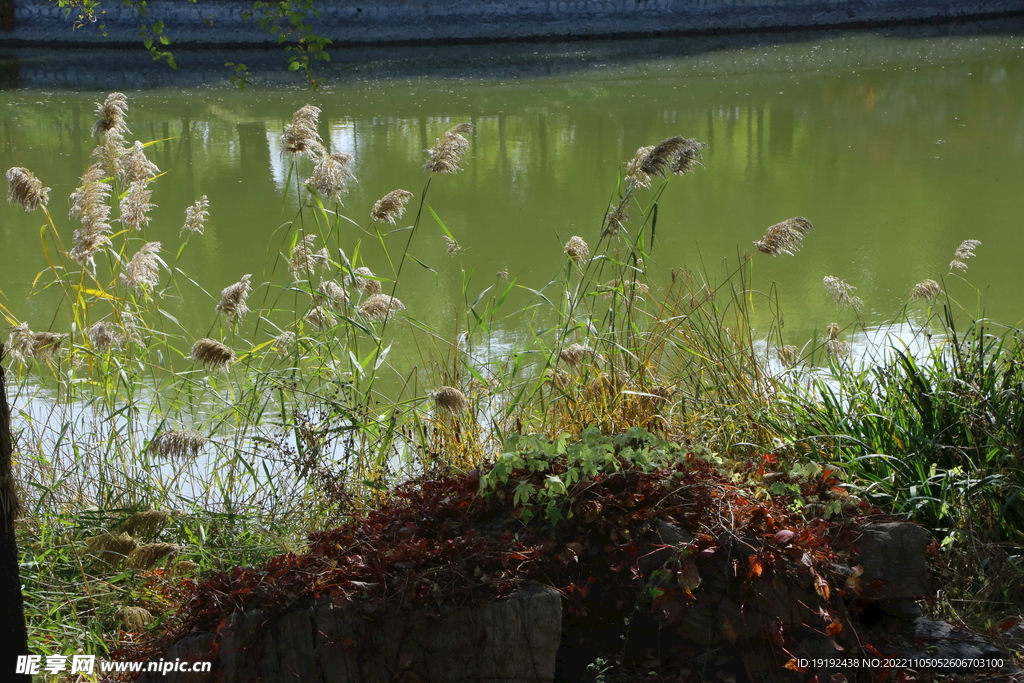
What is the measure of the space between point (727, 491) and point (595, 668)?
421 millimetres

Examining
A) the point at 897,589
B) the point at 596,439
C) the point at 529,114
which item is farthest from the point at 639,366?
the point at 529,114

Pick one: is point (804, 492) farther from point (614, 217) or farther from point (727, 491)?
point (614, 217)

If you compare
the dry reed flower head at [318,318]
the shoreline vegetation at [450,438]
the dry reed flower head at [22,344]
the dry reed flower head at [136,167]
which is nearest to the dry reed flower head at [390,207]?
the shoreline vegetation at [450,438]

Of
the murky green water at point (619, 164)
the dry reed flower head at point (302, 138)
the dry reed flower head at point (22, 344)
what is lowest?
the dry reed flower head at point (22, 344)

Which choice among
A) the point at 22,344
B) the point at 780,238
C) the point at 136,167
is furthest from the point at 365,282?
the point at 780,238

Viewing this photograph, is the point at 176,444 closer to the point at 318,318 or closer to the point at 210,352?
the point at 210,352

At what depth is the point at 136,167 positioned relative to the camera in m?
3.15

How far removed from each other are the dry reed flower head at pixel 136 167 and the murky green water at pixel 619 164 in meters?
1.53

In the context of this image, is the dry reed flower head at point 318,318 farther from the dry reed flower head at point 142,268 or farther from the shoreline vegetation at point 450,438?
the dry reed flower head at point 142,268

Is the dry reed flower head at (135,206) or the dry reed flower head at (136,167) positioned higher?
the dry reed flower head at (136,167)

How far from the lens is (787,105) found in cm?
1148

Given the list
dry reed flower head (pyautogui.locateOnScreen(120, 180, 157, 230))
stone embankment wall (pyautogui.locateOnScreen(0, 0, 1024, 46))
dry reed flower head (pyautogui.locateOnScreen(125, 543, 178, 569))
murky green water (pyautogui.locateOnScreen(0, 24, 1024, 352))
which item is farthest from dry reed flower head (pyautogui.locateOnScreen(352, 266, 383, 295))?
stone embankment wall (pyautogui.locateOnScreen(0, 0, 1024, 46))

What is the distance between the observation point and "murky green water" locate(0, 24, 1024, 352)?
5.56 metres

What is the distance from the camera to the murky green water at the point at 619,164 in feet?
18.2
